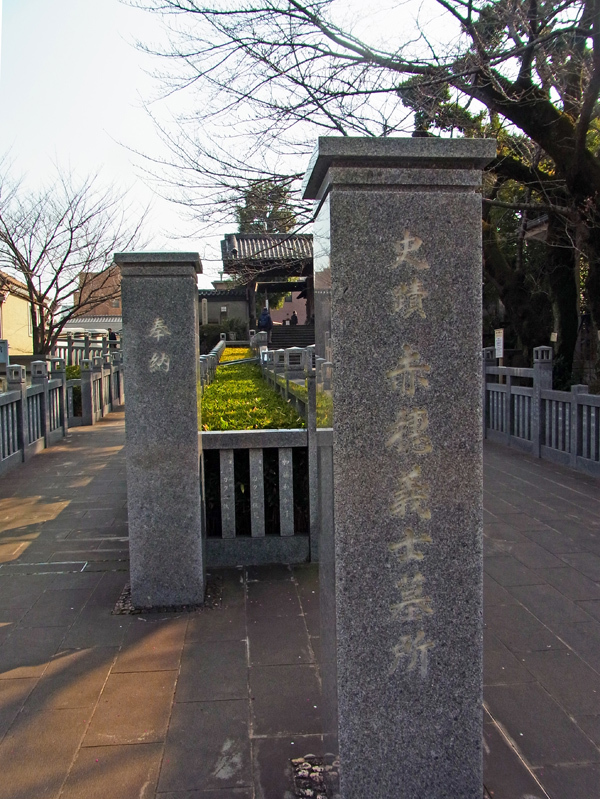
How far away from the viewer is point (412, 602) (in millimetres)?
2320

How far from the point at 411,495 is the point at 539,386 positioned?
25.4 feet

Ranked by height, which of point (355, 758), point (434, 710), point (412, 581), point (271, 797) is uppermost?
point (412, 581)

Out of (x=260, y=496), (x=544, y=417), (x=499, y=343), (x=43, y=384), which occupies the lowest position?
(x=260, y=496)

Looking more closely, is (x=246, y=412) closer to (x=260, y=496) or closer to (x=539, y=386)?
(x=260, y=496)

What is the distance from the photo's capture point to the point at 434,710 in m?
2.32

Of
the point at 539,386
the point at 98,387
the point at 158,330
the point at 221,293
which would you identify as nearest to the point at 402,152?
the point at 158,330

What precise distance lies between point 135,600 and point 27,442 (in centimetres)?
643

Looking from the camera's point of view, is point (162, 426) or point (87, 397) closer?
point (162, 426)

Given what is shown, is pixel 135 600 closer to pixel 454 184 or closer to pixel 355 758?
pixel 355 758

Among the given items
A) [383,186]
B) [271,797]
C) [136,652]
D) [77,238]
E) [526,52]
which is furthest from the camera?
[77,238]

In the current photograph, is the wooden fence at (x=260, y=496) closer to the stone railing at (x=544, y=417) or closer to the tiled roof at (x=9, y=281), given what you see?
the stone railing at (x=544, y=417)

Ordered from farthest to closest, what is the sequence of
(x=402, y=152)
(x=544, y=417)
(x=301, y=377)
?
1. (x=544, y=417)
2. (x=301, y=377)
3. (x=402, y=152)

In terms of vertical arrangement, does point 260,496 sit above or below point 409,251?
below

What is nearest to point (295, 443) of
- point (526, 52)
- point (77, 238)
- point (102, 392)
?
point (526, 52)
